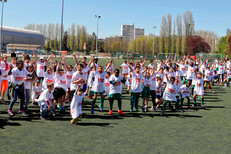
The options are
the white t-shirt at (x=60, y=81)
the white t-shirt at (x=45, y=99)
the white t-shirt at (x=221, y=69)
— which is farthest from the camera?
the white t-shirt at (x=221, y=69)

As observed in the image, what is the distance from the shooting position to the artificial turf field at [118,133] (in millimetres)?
5695

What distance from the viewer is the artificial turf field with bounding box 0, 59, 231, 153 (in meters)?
5.70

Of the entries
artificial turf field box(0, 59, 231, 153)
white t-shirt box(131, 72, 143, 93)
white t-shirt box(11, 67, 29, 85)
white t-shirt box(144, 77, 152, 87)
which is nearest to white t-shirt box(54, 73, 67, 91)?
artificial turf field box(0, 59, 231, 153)

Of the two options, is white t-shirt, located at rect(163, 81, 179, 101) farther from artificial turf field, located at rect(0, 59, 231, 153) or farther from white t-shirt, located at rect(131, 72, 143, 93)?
white t-shirt, located at rect(131, 72, 143, 93)

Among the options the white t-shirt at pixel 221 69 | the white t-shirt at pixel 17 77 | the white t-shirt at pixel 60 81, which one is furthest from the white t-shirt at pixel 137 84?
the white t-shirt at pixel 221 69

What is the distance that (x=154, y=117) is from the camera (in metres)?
8.95

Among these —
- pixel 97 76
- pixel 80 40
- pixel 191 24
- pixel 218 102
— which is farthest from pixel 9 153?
pixel 80 40

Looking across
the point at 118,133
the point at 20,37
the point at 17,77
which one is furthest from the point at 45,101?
the point at 20,37

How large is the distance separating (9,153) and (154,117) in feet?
17.2

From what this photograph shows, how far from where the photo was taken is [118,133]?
685cm

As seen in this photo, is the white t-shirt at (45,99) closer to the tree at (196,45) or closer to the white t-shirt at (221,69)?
the white t-shirt at (221,69)

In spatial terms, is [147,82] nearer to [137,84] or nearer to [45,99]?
[137,84]

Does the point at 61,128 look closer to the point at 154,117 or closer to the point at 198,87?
the point at 154,117

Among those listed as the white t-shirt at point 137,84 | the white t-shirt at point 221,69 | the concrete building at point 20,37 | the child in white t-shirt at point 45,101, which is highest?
the concrete building at point 20,37
